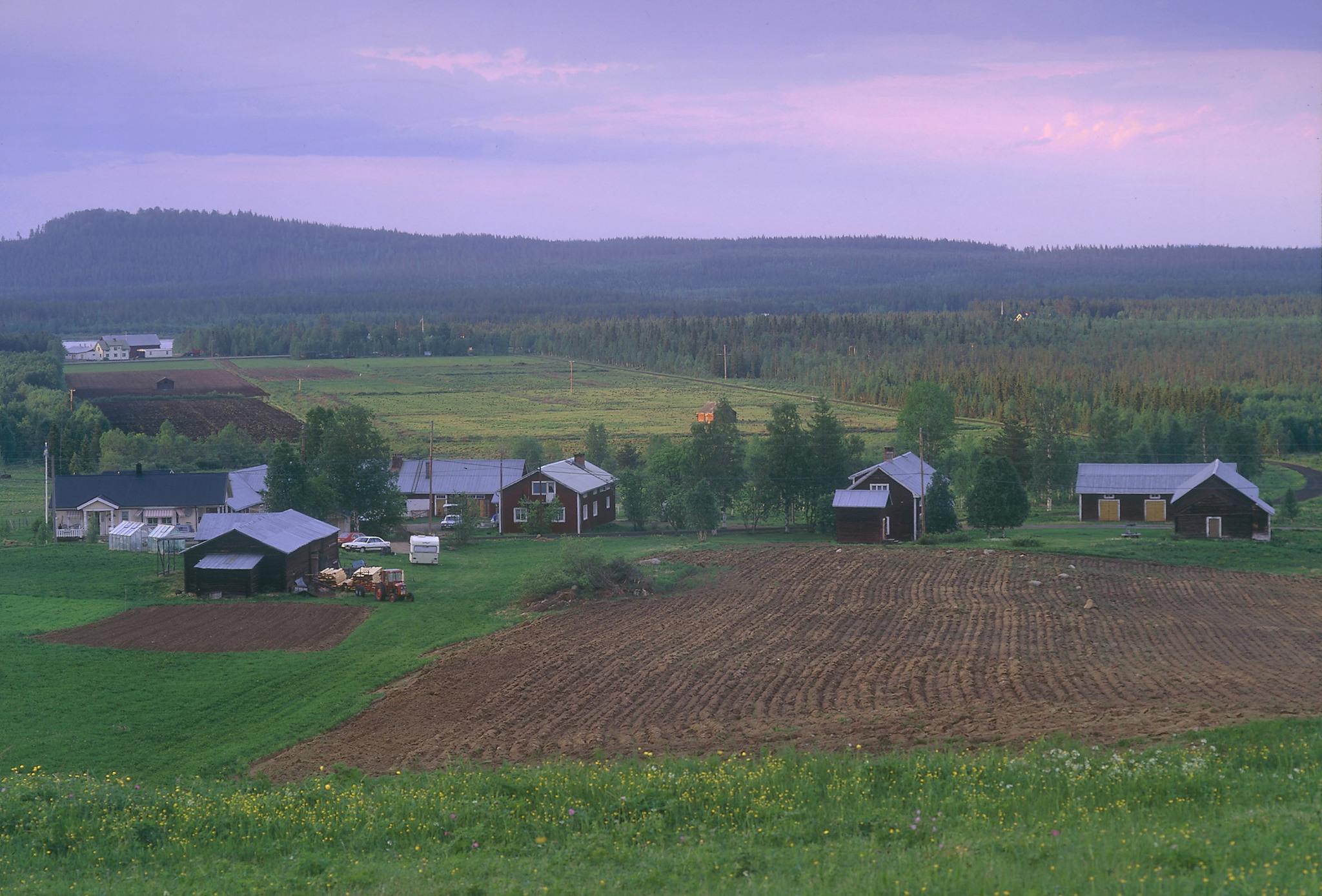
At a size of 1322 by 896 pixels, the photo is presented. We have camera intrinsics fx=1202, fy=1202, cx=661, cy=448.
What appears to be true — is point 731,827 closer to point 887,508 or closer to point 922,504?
point 887,508

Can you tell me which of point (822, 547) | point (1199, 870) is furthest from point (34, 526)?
point (1199, 870)

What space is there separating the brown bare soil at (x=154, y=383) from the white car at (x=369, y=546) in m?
58.3

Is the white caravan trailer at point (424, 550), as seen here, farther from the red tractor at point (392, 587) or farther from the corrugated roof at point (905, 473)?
the corrugated roof at point (905, 473)

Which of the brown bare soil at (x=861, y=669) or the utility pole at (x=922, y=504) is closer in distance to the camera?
the brown bare soil at (x=861, y=669)

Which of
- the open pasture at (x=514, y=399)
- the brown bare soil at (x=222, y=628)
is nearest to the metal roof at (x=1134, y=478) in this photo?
the open pasture at (x=514, y=399)

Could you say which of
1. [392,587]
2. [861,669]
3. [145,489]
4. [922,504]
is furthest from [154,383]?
[861,669]

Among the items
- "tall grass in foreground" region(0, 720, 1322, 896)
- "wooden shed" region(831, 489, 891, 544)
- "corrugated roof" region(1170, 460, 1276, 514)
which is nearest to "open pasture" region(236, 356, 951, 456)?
"wooden shed" region(831, 489, 891, 544)

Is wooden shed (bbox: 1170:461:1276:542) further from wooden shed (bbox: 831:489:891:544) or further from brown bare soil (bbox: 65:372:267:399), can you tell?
brown bare soil (bbox: 65:372:267:399)

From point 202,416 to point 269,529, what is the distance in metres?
52.6

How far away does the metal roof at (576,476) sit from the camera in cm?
4759

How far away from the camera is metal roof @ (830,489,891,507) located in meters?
44.5

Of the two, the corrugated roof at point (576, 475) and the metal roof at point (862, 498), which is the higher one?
the corrugated roof at point (576, 475)

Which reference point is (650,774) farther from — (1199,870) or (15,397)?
→ (15,397)

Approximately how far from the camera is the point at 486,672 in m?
22.5
